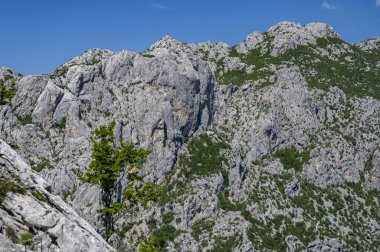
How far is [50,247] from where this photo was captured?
2153 centimetres

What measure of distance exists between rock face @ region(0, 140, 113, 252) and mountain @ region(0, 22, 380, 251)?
99.5 m

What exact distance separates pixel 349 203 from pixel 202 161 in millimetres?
53866

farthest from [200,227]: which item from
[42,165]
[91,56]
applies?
[91,56]

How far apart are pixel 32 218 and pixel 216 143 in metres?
138

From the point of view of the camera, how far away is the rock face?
20.8m

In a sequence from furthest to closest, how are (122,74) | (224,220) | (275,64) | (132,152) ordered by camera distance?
(275,64), (122,74), (224,220), (132,152)

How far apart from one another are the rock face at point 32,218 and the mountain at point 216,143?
99458mm

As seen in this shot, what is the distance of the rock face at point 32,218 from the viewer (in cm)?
2081

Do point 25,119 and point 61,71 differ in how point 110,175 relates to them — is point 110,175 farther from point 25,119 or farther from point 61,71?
point 61,71

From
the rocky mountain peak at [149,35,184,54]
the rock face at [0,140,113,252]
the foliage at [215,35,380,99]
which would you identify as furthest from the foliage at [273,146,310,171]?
the rock face at [0,140,113,252]

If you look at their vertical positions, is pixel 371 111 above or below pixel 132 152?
above

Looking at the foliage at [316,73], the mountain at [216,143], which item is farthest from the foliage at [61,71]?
the foliage at [316,73]

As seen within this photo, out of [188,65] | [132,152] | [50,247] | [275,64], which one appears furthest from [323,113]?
[50,247]

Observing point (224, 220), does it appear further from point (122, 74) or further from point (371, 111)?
point (371, 111)
